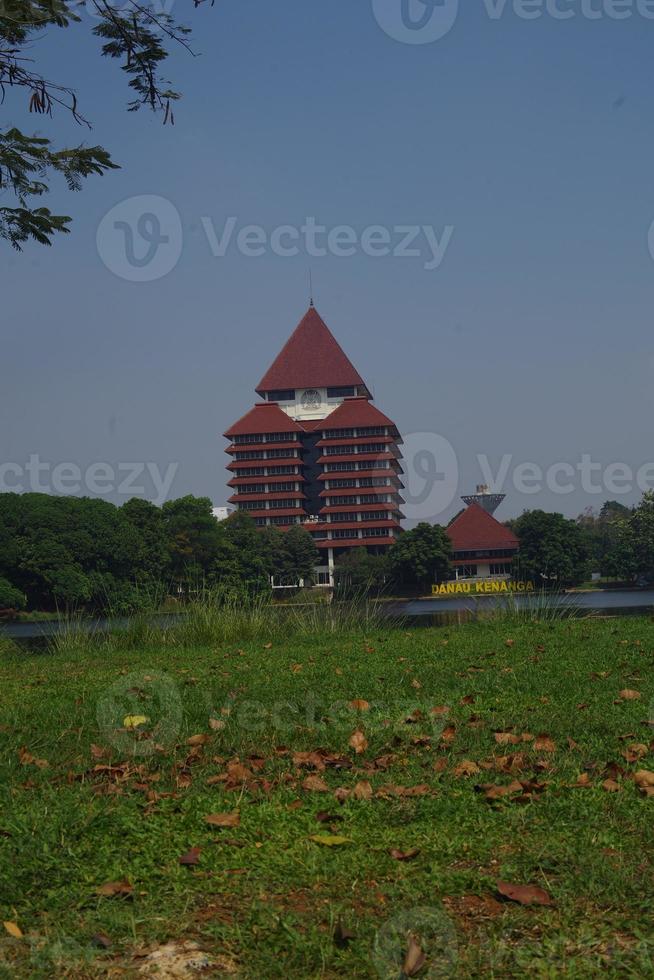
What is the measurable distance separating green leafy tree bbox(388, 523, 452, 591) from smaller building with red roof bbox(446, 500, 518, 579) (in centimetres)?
1024

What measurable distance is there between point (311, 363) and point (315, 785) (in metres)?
90.8

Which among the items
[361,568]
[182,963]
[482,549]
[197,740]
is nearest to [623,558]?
[482,549]

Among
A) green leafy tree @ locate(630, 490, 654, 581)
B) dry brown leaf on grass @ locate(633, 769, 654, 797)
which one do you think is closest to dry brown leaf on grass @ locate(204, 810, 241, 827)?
dry brown leaf on grass @ locate(633, 769, 654, 797)

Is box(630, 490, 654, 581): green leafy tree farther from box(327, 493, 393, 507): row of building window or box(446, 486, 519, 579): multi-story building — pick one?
box(327, 493, 393, 507): row of building window

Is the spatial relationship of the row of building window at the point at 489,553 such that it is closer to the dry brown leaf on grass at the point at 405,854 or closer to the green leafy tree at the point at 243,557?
the green leafy tree at the point at 243,557

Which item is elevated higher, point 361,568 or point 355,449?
point 355,449

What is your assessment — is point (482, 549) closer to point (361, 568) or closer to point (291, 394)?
point (361, 568)

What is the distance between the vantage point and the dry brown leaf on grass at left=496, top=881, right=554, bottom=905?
2566 millimetres

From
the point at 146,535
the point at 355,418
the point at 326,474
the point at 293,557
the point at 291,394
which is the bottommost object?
the point at 293,557

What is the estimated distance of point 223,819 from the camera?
319 cm

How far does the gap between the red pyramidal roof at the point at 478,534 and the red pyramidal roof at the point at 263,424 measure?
17.0 m

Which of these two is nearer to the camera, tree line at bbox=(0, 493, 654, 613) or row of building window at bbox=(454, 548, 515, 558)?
tree line at bbox=(0, 493, 654, 613)

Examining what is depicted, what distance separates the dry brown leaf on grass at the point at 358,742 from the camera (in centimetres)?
418

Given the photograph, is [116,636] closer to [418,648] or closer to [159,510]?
[418,648]
